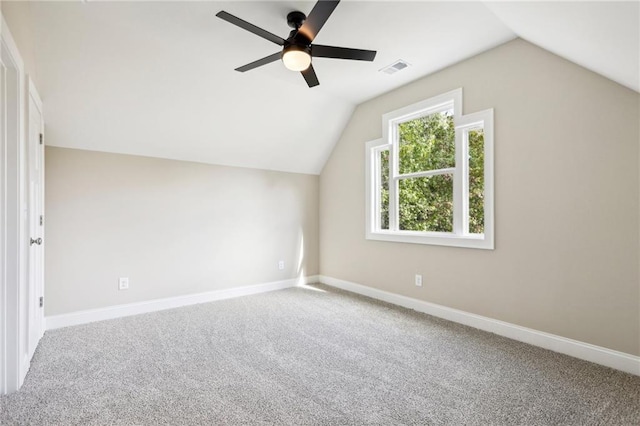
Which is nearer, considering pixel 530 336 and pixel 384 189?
pixel 530 336

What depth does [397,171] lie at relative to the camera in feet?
12.7

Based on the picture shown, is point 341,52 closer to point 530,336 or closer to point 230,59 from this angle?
point 230,59

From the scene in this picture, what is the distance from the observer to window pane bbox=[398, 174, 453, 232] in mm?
3361

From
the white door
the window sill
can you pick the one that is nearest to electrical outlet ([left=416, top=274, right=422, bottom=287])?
the window sill

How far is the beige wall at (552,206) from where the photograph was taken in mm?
2236

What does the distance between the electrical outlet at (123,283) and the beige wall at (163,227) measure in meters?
0.04

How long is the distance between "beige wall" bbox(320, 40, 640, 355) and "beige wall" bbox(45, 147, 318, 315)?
2120mm

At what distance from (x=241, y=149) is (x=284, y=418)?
3177 millimetres

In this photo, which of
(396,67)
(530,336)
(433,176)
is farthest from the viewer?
(433,176)

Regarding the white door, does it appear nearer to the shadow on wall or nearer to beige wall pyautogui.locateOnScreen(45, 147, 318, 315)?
beige wall pyautogui.locateOnScreen(45, 147, 318, 315)

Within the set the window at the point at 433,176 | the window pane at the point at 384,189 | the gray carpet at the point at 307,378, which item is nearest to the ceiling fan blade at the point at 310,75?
the window at the point at 433,176

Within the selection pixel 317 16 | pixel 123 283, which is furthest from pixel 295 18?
pixel 123 283

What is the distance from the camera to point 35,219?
254 centimetres

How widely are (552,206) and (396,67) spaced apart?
75.6 inches
